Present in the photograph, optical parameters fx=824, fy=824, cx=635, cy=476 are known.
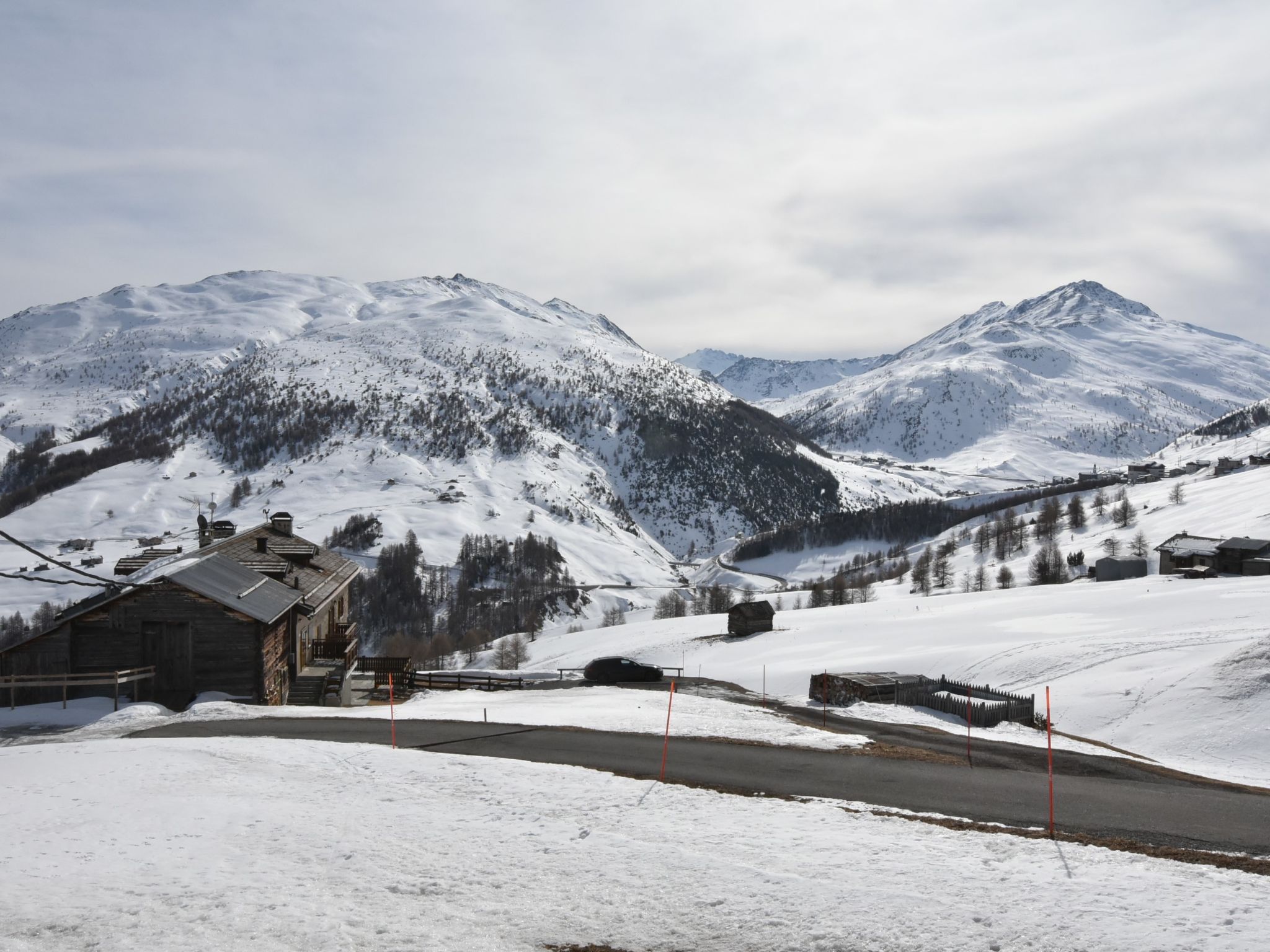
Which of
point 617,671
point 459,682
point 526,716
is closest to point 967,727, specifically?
point 526,716

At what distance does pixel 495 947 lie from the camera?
31.3 ft

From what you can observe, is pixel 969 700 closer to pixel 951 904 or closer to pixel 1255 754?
pixel 1255 754

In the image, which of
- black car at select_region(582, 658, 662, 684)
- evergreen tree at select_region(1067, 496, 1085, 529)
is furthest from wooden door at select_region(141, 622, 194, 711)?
evergreen tree at select_region(1067, 496, 1085, 529)

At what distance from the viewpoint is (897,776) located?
1784 cm

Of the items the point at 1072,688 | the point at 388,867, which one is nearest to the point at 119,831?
the point at 388,867

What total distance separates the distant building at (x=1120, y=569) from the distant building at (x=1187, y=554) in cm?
218

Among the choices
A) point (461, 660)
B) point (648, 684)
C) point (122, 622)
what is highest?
point (122, 622)

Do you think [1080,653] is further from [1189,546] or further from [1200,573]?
[1189,546]

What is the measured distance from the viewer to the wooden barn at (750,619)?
201 feet

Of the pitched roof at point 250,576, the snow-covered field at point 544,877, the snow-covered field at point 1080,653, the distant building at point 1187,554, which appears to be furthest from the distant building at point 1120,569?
the snow-covered field at point 544,877

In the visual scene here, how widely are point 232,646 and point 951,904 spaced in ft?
87.9

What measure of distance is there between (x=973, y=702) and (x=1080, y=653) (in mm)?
13095

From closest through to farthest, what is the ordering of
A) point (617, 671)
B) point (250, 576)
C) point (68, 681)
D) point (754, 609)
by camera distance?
point (68, 681) < point (250, 576) < point (617, 671) < point (754, 609)

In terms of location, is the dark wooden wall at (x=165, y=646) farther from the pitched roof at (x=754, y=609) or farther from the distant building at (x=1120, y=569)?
the distant building at (x=1120, y=569)
